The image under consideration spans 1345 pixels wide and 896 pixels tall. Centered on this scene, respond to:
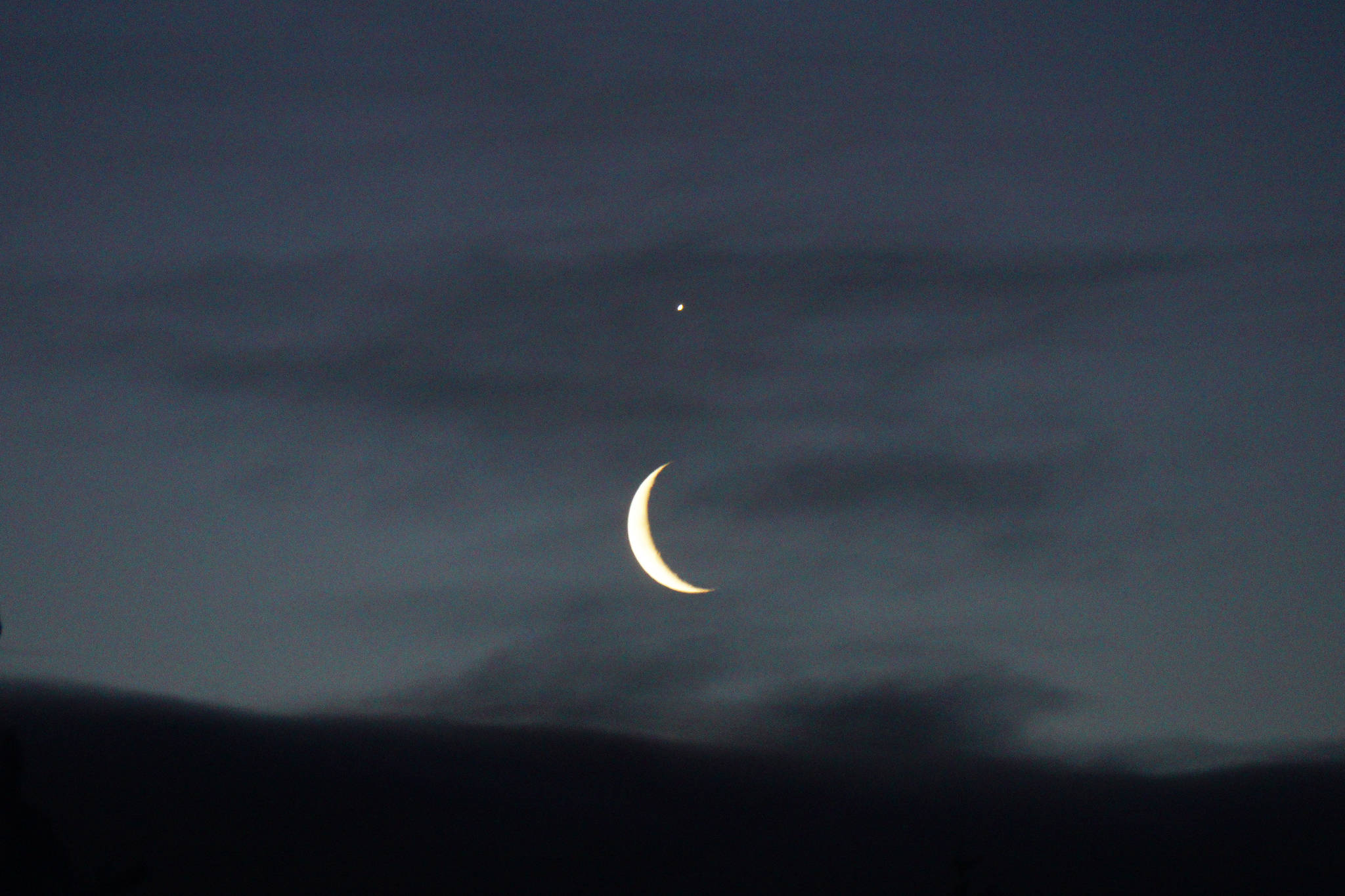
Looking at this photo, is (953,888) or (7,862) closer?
(7,862)

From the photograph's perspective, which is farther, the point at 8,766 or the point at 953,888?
the point at 953,888

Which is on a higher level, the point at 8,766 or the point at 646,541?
the point at 646,541

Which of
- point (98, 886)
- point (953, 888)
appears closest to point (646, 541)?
point (953, 888)

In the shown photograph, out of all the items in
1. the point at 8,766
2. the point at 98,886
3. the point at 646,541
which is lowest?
the point at 98,886

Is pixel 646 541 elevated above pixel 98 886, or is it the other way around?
pixel 646 541

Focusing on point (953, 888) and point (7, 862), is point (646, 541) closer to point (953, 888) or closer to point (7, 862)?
point (953, 888)

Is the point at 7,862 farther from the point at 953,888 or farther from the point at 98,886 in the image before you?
the point at 953,888

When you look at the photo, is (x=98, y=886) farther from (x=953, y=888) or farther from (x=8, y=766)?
(x=953, y=888)
